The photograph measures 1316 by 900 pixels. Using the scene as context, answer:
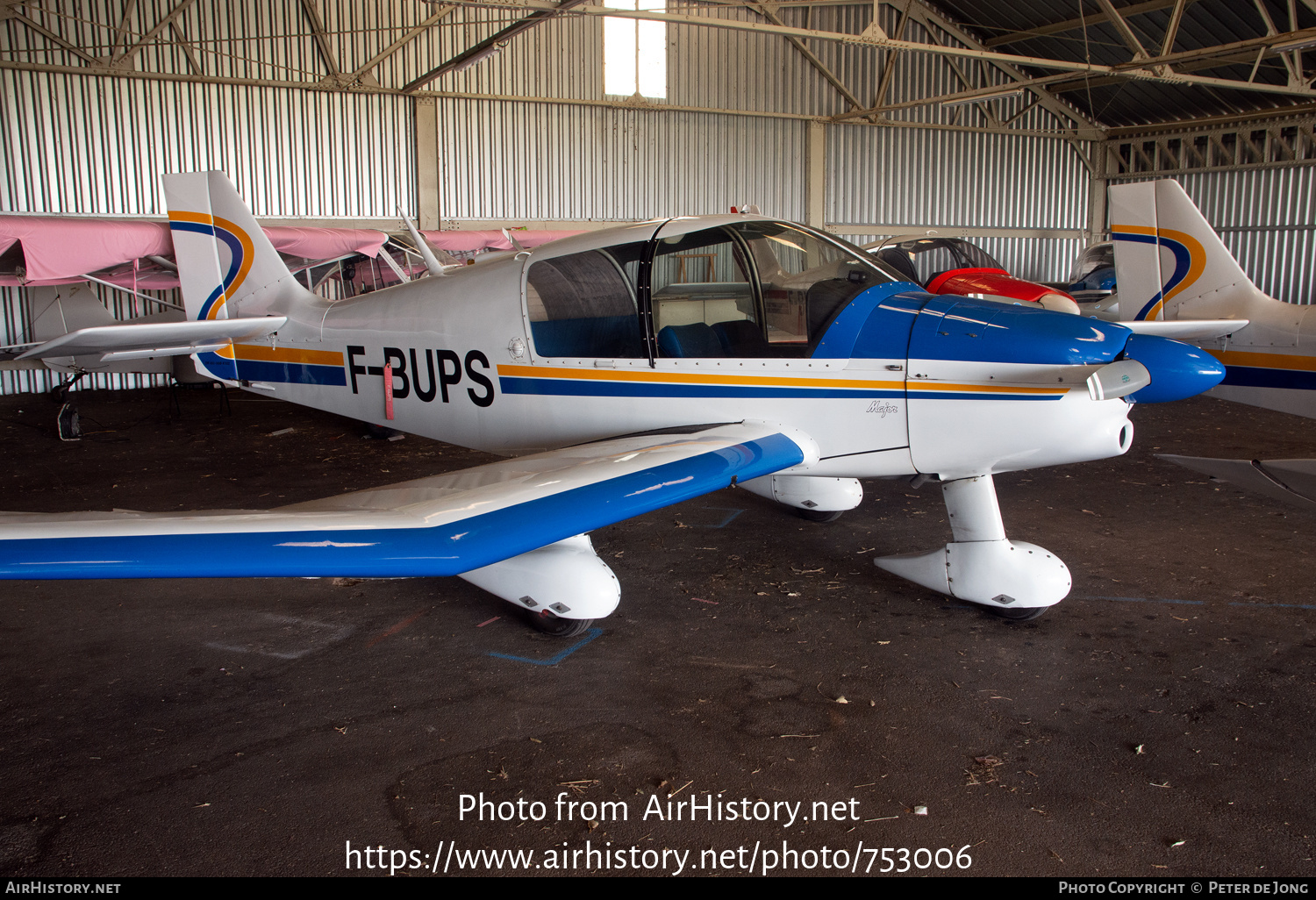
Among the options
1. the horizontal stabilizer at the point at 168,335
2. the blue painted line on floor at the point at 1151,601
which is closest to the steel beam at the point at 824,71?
the horizontal stabilizer at the point at 168,335

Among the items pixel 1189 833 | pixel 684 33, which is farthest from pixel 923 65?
pixel 1189 833

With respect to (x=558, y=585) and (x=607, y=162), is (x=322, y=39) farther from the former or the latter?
(x=558, y=585)

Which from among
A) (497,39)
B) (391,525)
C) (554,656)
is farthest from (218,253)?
(497,39)

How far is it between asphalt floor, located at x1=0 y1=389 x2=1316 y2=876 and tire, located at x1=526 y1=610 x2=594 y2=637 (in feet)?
0.40

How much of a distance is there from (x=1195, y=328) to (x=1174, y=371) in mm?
3298

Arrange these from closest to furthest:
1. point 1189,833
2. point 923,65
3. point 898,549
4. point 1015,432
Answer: point 1189,833
point 1015,432
point 898,549
point 923,65

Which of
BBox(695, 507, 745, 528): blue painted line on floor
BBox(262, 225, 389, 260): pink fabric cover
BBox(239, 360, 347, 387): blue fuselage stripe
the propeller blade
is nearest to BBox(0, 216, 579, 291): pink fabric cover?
BBox(262, 225, 389, 260): pink fabric cover

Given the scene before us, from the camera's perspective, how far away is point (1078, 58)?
710 inches

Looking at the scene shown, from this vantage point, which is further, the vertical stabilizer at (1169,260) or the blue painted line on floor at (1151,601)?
the vertical stabilizer at (1169,260)

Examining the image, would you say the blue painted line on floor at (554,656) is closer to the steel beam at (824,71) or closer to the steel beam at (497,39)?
the steel beam at (497,39)

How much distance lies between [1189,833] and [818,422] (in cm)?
216

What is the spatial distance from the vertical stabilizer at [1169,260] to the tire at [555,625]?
18.3 feet

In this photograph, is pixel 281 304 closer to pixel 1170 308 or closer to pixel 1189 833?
pixel 1189 833

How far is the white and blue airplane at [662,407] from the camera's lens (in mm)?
2691
